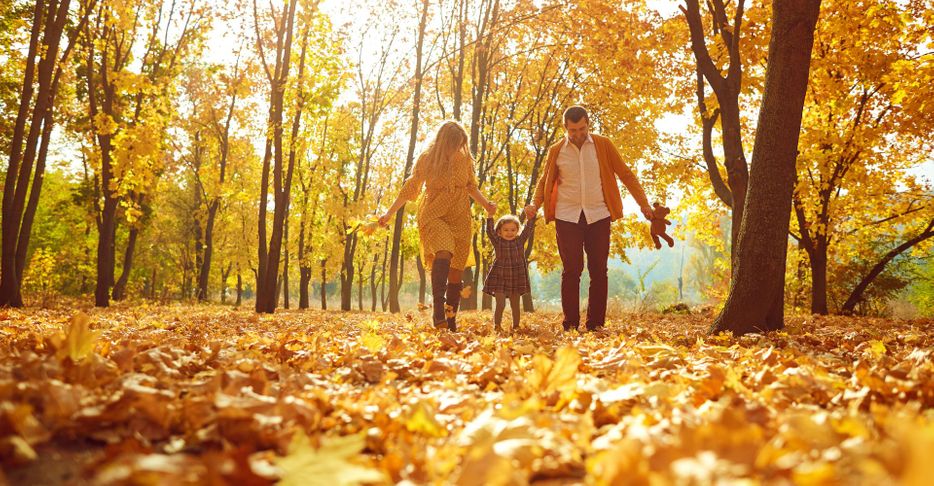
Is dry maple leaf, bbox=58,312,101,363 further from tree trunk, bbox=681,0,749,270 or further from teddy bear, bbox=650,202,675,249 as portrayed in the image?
tree trunk, bbox=681,0,749,270

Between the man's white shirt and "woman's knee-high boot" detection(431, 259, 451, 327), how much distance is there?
4.48ft

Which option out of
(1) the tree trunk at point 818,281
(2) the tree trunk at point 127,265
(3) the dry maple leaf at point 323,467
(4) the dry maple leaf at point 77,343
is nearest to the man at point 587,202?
(4) the dry maple leaf at point 77,343

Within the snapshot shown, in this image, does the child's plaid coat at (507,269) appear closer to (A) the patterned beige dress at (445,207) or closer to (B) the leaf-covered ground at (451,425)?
(A) the patterned beige dress at (445,207)

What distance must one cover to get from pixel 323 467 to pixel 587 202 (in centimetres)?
516

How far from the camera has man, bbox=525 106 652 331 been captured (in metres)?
5.97

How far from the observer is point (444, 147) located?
5910 millimetres

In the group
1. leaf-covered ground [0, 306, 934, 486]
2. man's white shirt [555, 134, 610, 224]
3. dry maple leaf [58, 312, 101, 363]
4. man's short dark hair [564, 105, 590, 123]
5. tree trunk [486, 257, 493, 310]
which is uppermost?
man's short dark hair [564, 105, 590, 123]

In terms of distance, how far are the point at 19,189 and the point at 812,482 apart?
38.7ft

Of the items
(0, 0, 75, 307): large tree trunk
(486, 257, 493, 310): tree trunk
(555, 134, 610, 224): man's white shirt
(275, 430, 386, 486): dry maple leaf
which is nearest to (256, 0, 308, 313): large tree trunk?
(0, 0, 75, 307): large tree trunk

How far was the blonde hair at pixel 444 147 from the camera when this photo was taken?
5895 millimetres

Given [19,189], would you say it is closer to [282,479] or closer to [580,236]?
[580,236]

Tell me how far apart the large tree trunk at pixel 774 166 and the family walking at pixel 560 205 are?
111cm

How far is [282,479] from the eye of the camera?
3.74ft

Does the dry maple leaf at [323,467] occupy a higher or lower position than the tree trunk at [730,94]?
lower
